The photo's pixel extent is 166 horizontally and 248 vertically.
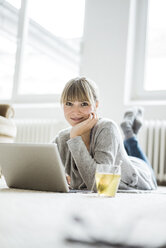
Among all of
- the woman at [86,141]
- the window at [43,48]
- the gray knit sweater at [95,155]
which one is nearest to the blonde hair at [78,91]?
the woman at [86,141]

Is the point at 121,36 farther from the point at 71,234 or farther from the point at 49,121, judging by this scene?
the point at 71,234

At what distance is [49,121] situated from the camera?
356 centimetres

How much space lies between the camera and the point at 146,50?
347 centimetres

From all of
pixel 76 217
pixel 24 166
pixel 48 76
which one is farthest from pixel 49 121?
pixel 76 217

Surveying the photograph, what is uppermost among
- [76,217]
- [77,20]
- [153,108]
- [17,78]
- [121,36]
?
[77,20]

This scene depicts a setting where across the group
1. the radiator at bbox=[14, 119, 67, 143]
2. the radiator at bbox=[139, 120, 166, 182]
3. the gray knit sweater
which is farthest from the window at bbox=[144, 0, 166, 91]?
the gray knit sweater

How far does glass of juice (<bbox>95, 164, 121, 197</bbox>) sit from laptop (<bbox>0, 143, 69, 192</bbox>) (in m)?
0.11

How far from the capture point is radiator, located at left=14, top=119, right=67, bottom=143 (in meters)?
3.51

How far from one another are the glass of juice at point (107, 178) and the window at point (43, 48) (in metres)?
2.88

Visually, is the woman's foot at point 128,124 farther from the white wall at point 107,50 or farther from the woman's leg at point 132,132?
the white wall at point 107,50

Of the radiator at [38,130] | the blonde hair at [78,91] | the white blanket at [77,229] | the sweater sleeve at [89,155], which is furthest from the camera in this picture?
the radiator at [38,130]

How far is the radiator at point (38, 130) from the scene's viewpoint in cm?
351

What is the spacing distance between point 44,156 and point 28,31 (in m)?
3.21

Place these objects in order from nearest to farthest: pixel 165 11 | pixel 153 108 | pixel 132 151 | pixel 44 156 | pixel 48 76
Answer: pixel 44 156 < pixel 132 151 < pixel 153 108 < pixel 165 11 < pixel 48 76
